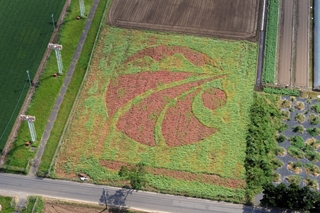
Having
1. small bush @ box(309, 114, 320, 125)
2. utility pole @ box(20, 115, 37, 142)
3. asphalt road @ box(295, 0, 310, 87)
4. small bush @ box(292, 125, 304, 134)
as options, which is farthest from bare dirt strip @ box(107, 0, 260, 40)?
utility pole @ box(20, 115, 37, 142)

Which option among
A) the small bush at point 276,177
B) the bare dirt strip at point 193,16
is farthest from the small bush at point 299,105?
the bare dirt strip at point 193,16

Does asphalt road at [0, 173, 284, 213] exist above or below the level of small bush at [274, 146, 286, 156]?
below

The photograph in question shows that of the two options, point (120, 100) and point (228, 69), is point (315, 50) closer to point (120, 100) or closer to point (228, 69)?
point (228, 69)

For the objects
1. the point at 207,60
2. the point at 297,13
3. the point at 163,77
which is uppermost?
the point at 297,13

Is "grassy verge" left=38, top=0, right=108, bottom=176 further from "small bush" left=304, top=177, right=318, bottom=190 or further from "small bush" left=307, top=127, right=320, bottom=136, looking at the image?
"small bush" left=307, top=127, right=320, bottom=136

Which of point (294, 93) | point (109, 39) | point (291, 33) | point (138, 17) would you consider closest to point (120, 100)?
point (109, 39)

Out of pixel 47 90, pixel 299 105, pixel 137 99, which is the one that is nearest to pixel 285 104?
pixel 299 105

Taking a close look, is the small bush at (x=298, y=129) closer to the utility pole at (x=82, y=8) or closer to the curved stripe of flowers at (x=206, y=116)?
the curved stripe of flowers at (x=206, y=116)
